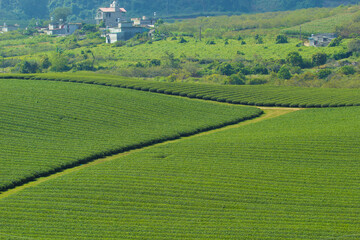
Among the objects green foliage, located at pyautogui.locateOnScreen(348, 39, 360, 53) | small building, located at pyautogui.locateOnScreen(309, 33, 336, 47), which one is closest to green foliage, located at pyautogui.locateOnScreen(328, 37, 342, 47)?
small building, located at pyautogui.locateOnScreen(309, 33, 336, 47)

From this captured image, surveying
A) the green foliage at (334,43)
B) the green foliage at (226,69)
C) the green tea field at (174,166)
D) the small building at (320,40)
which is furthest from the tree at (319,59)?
the green tea field at (174,166)

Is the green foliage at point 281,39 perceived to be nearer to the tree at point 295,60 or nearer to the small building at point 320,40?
the small building at point 320,40

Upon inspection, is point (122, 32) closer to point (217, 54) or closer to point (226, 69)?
point (217, 54)

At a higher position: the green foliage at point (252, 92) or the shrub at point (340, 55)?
the shrub at point (340, 55)

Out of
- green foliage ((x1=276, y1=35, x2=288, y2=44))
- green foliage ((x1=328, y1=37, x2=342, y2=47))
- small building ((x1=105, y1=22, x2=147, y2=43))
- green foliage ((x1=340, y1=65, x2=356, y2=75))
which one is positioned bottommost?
green foliage ((x1=340, y1=65, x2=356, y2=75))

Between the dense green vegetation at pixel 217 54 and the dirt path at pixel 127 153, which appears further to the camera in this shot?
the dense green vegetation at pixel 217 54

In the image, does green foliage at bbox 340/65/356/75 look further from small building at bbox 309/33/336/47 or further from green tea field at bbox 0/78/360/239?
small building at bbox 309/33/336/47

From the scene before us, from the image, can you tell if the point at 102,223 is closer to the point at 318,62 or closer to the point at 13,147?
the point at 13,147
